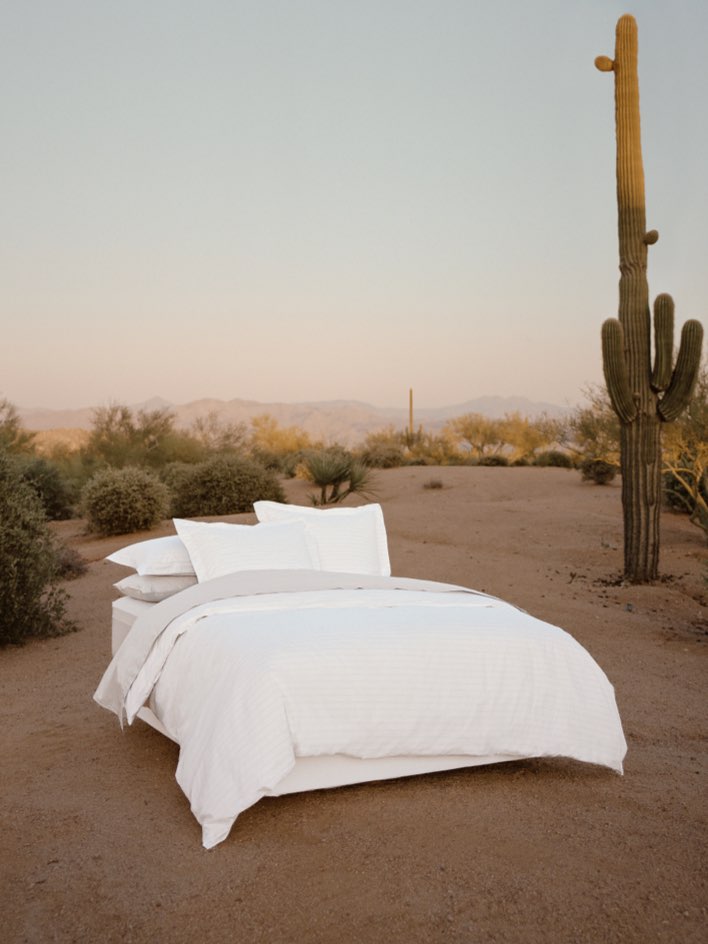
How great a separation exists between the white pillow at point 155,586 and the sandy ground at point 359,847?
79cm

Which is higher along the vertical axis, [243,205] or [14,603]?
[243,205]

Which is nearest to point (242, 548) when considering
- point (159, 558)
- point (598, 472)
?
point (159, 558)

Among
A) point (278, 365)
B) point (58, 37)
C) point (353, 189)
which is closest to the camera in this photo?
point (58, 37)

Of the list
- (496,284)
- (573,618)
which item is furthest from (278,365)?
(573,618)

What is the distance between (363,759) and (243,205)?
58.4 feet

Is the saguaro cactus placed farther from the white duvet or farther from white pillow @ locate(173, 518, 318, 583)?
the white duvet

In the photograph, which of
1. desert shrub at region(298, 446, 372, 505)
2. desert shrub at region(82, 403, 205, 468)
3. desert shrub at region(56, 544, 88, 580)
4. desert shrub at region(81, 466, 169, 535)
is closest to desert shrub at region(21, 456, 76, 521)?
desert shrub at region(81, 466, 169, 535)

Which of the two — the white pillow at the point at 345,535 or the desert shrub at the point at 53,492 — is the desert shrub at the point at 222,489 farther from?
the white pillow at the point at 345,535

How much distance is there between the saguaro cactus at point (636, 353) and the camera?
10.3 metres

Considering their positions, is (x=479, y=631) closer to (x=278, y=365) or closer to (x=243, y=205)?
(x=243, y=205)

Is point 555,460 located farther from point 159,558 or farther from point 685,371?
point 159,558

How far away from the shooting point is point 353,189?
66.4ft

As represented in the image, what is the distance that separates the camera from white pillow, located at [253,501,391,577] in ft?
23.9

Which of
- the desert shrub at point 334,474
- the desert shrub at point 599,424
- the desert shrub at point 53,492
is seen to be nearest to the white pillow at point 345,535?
the desert shrub at point 599,424
